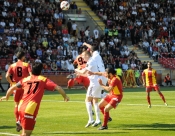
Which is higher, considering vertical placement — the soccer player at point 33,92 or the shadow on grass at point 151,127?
the soccer player at point 33,92

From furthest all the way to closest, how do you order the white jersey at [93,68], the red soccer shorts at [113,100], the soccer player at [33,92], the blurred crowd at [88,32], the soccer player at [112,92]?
the blurred crowd at [88,32] → the white jersey at [93,68] → the red soccer shorts at [113,100] → the soccer player at [112,92] → the soccer player at [33,92]

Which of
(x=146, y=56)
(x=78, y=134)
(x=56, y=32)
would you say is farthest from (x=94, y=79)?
(x=146, y=56)

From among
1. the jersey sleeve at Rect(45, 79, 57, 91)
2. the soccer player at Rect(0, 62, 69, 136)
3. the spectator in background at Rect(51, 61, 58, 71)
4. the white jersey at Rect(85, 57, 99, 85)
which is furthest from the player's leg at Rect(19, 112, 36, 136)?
the spectator in background at Rect(51, 61, 58, 71)

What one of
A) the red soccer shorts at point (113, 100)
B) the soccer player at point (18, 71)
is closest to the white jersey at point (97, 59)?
the red soccer shorts at point (113, 100)

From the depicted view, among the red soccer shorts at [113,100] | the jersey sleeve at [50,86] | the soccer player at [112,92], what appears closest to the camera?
the jersey sleeve at [50,86]

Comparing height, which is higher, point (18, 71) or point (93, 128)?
point (18, 71)

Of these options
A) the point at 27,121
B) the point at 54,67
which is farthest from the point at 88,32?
the point at 27,121

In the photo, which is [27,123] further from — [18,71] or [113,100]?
[113,100]

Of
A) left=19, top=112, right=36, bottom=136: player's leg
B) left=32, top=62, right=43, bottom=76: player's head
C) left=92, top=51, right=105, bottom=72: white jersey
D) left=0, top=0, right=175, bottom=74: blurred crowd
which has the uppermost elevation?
left=32, top=62, right=43, bottom=76: player's head

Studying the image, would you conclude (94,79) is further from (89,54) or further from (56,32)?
(56,32)

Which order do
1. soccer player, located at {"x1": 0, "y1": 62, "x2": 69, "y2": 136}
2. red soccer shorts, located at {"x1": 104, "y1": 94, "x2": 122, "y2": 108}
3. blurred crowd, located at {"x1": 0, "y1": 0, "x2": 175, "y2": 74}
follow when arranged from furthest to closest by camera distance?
blurred crowd, located at {"x1": 0, "y1": 0, "x2": 175, "y2": 74} → red soccer shorts, located at {"x1": 104, "y1": 94, "x2": 122, "y2": 108} → soccer player, located at {"x1": 0, "y1": 62, "x2": 69, "y2": 136}

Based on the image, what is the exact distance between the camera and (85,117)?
21047mm

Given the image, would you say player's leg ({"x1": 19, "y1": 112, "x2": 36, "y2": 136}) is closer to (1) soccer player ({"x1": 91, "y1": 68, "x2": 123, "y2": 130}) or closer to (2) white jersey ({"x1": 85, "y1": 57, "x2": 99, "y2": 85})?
(1) soccer player ({"x1": 91, "y1": 68, "x2": 123, "y2": 130})

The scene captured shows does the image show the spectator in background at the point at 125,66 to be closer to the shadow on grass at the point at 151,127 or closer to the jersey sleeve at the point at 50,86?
the shadow on grass at the point at 151,127
